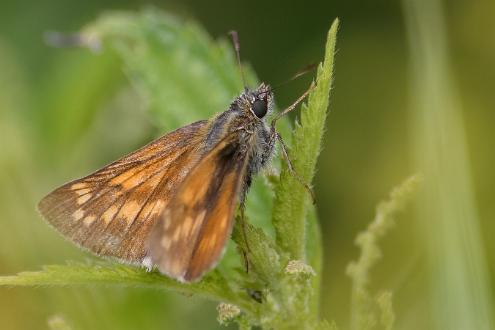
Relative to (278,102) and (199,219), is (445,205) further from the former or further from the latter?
(278,102)

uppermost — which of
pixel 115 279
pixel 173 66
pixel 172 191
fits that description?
pixel 173 66

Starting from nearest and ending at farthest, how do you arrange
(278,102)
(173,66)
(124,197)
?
(124,197) → (173,66) → (278,102)

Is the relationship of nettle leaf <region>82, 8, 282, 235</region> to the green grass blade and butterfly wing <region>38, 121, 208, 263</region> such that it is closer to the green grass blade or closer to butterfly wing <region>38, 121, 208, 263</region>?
butterfly wing <region>38, 121, 208, 263</region>

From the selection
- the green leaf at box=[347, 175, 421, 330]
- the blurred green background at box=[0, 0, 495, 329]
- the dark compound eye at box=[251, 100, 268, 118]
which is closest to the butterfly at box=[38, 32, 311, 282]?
the dark compound eye at box=[251, 100, 268, 118]

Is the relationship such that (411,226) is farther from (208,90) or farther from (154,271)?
(154,271)

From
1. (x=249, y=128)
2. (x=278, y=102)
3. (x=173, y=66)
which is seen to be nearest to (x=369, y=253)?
(x=249, y=128)

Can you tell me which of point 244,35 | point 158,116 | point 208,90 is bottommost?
point 158,116

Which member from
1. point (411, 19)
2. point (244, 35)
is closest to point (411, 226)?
point (411, 19)
